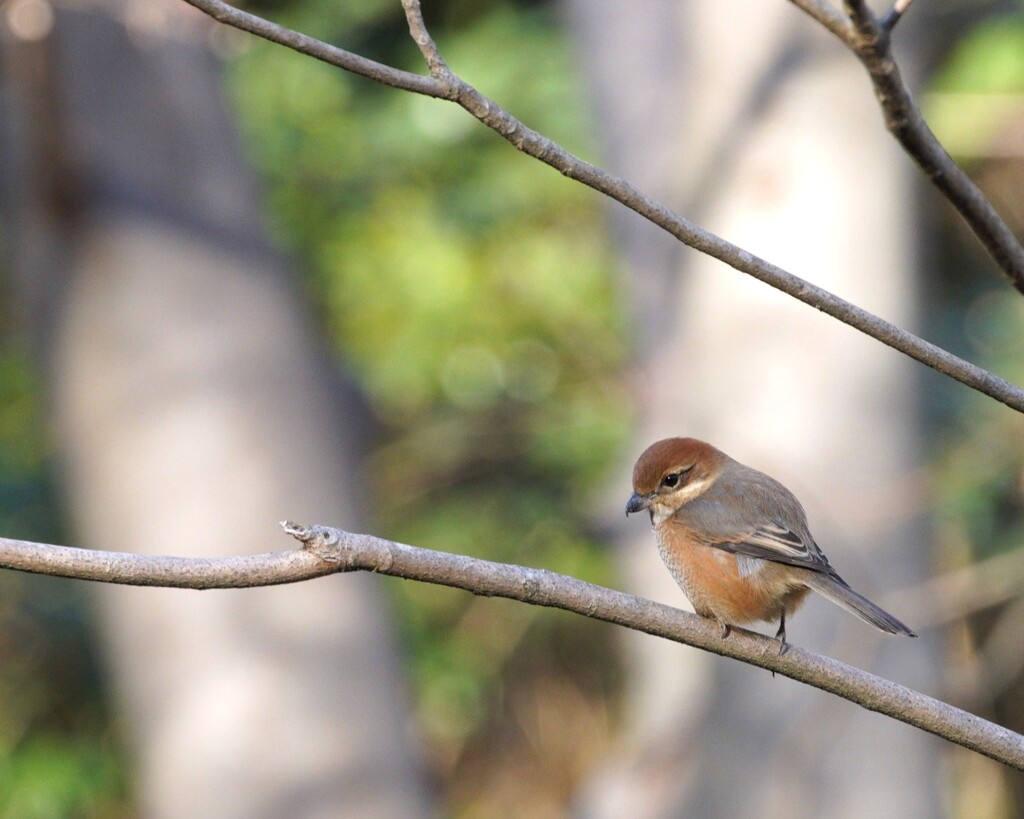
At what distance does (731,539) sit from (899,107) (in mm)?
1500

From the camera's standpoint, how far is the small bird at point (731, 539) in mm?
2848

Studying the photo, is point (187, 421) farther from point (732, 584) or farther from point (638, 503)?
point (732, 584)

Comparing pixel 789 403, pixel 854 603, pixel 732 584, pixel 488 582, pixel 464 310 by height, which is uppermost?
pixel 464 310

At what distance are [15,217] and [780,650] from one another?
4869 millimetres

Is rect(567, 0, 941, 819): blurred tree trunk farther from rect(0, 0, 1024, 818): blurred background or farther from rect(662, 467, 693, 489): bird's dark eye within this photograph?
rect(662, 467, 693, 489): bird's dark eye

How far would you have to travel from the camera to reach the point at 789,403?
201 inches

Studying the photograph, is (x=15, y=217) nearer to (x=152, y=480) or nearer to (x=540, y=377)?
(x=152, y=480)

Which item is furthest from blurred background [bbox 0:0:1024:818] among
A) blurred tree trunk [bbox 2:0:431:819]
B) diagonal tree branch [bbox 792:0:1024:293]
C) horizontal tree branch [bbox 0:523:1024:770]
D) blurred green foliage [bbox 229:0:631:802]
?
diagonal tree branch [bbox 792:0:1024:293]

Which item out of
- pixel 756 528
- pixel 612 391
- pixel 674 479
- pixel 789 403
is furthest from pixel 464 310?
pixel 756 528

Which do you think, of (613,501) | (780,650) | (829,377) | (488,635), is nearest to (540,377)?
(488,635)

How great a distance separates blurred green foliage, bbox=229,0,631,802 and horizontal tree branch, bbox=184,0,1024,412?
623 centimetres

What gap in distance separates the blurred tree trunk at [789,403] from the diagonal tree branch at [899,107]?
118 inches

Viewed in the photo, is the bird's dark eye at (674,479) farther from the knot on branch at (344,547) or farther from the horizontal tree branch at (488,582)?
the knot on branch at (344,547)

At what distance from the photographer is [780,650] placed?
188 cm
